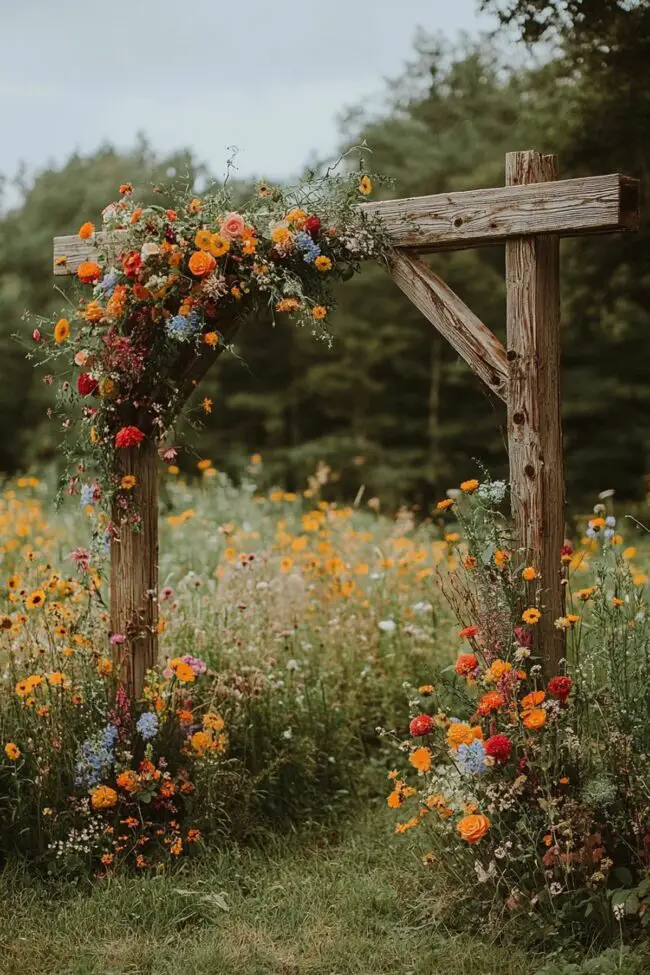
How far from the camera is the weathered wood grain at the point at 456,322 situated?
379 centimetres

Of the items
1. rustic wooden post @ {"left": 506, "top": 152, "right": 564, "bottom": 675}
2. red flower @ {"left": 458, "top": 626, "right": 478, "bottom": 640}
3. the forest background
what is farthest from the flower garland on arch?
the forest background

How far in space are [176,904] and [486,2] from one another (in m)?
4.81

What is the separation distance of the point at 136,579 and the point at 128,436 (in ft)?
2.13

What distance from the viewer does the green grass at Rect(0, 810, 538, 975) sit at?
11.5 ft

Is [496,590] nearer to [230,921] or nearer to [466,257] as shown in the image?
[230,921]

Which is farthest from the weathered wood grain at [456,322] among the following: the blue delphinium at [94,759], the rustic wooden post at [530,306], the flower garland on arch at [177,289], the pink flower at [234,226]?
the blue delphinium at [94,759]

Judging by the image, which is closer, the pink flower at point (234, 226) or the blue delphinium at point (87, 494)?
the pink flower at point (234, 226)

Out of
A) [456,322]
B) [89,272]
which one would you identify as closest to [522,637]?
[456,322]

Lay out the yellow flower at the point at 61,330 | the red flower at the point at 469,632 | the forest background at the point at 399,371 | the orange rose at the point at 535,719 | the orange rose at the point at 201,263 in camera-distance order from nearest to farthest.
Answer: the orange rose at the point at 535,719
the red flower at the point at 469,632
the orange rose at the point at 201,263
the yellow flower at the point at 61,330
the forest background at the point at 399,371

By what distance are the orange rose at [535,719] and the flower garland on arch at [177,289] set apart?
1650 mm

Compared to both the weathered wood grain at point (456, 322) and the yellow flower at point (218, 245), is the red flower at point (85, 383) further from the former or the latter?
the weathered wood grain at point (456, 322)

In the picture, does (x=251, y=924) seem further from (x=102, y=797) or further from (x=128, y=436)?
(x=128, y=436)

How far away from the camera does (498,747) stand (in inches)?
137

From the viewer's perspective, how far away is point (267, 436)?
1758cm
